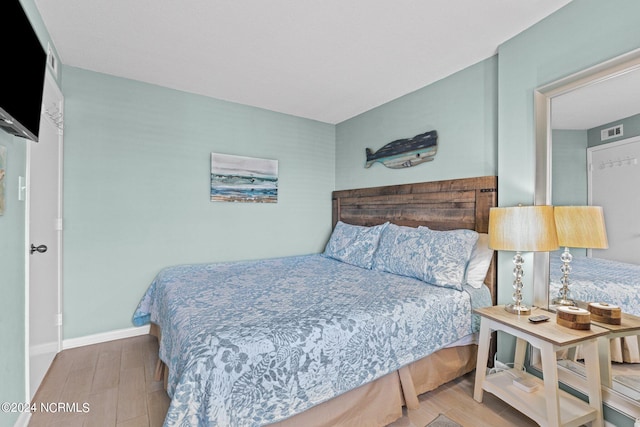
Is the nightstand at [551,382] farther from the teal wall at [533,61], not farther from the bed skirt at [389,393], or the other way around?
the teal wall at [533,61]

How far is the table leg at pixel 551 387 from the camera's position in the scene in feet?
4.76

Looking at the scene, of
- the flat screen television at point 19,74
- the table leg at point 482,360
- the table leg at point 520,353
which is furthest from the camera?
the table leg at point 520,353

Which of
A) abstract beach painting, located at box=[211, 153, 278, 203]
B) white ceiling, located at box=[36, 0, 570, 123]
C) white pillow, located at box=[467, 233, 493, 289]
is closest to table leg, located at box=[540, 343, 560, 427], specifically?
white pillow, located at box=[467, 233, 493, 289]

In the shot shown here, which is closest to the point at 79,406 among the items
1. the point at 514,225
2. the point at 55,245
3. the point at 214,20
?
the point at 55,245

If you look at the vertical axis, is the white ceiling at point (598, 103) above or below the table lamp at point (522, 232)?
above

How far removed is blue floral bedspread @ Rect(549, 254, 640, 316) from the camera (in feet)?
5.10

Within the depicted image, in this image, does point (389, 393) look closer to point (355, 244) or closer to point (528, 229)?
point (528, 229)

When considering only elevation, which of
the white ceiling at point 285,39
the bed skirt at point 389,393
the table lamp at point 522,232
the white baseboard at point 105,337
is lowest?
the white baseboard at point 105,337

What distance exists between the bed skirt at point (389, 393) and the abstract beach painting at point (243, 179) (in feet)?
6.06

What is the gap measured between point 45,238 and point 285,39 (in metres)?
2.32

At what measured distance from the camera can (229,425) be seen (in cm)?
121

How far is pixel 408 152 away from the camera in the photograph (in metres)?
3.07

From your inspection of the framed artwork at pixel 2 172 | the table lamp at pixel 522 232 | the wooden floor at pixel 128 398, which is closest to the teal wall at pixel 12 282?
the framed artwork at pixel 2 172

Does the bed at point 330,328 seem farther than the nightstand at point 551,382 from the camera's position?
No
